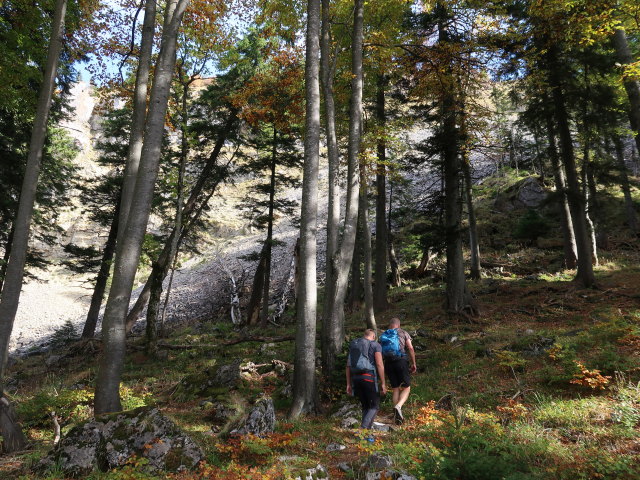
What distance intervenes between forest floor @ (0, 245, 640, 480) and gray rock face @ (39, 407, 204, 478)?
204mm

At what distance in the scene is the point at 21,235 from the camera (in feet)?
20.8

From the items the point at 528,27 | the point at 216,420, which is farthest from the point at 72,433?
the point at 528,27

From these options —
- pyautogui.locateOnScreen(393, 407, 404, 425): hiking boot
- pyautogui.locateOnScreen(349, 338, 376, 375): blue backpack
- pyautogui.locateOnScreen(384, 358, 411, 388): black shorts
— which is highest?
pyautogui.locateOnScreen(349, 338, 376, 375): blue backpack

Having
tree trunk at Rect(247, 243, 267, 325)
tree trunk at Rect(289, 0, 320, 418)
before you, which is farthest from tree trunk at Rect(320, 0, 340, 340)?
tree trunk at Rect(247, 243, 267, 325)

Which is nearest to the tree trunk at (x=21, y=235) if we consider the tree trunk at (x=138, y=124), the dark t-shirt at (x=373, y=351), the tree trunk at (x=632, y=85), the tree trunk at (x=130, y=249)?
the tree trunk at (x=130, y=249)

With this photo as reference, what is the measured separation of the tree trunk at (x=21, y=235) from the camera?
510 centimetres

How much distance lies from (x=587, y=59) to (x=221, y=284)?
2198 centimetres

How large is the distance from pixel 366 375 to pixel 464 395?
2258 millimetres

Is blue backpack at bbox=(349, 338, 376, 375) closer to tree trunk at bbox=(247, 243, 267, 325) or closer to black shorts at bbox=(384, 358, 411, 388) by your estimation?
black shorts at bbox=(384, 358, 411, 388)

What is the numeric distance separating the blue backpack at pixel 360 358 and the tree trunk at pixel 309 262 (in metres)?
0.87

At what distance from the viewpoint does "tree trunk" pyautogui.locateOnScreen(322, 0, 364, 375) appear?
7532 millimetres

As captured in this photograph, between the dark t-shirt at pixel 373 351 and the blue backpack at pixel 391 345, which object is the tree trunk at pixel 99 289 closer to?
the blue backpack at pixel 391 345

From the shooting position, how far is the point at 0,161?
12.7 metres

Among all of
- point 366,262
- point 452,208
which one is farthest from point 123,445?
point 452,208
